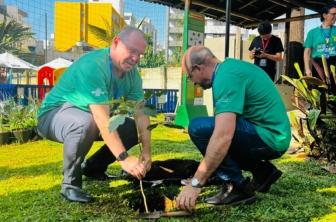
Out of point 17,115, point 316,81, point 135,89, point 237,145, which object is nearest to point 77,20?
point 17,115

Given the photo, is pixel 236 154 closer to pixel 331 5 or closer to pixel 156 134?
pixel 331 5

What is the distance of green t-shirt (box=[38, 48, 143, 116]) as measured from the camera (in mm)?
A: 2133

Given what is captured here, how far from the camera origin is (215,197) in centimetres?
224

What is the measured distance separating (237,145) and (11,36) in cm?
4466

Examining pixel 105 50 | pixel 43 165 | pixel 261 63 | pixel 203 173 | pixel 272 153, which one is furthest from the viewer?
pixel 261 63

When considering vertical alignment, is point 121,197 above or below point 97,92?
below

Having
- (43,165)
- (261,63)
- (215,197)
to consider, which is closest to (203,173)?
(215,197)

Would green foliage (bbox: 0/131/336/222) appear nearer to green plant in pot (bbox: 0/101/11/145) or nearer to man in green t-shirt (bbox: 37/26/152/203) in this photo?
man in green t-shirt (bbox: 37/26/152/203)

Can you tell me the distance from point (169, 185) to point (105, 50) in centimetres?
114

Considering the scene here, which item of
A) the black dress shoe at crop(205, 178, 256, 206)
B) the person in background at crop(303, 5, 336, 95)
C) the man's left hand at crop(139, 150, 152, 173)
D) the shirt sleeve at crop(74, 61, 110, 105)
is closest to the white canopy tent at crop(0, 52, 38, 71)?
the person in background at crop(303, 5, 336, 95)

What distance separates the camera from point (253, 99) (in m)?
2.08

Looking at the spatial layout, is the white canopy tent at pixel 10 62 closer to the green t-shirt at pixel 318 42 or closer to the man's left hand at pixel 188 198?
the green t-shirt at pixel 318 42

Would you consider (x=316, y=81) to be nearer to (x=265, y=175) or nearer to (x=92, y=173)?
(x=265, y=175)

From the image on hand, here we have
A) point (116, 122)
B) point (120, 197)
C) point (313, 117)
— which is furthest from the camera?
point (313, 117)
